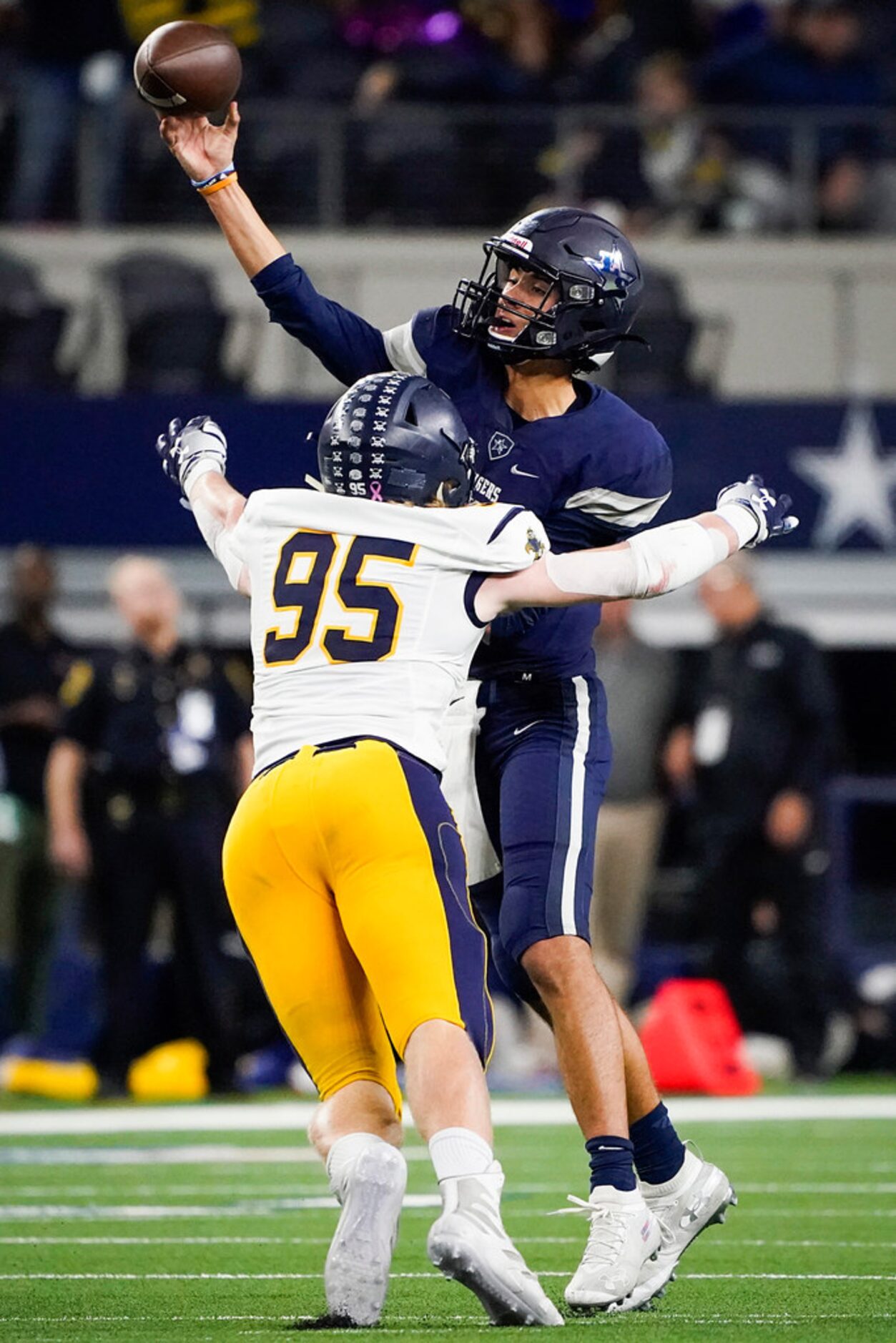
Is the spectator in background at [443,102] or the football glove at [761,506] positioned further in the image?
the spectator in background at [443,102]

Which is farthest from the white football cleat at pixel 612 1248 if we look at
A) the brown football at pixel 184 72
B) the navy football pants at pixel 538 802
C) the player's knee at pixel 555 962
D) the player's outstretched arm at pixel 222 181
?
the brown football at pixel 184 72

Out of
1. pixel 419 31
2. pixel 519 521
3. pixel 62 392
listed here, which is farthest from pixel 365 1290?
pixel 419 31

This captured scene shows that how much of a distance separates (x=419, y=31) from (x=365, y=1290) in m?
10.3

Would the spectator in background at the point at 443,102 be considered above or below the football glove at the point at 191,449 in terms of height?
above

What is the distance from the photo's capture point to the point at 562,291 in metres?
4.59

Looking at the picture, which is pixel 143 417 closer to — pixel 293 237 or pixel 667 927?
pixel 293 237

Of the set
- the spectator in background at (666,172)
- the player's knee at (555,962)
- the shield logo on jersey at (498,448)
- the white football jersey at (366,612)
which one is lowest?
the player's knee at (555,962)

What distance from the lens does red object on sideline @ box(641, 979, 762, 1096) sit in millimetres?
8789

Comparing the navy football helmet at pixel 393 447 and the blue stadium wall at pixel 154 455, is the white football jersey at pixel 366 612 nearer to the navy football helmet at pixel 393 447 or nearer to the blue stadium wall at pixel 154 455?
the navy football helmet at pixel 393 447

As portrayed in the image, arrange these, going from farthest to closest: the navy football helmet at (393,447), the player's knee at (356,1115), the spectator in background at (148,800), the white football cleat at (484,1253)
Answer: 1. the spectator in background at (148,800)
2. the navy football helmet at (393,447)
3. the player's knee at (356,1115)
4. the white football cleat at (484,1253)

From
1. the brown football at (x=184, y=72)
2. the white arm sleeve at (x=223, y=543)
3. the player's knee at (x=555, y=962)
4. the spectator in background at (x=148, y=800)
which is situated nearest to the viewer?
the white arm sleeve at (x=223, y=543)

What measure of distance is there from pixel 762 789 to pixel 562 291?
4964mm

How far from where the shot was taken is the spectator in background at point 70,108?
1154cm

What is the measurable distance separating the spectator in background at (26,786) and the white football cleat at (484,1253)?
20.0 ft
